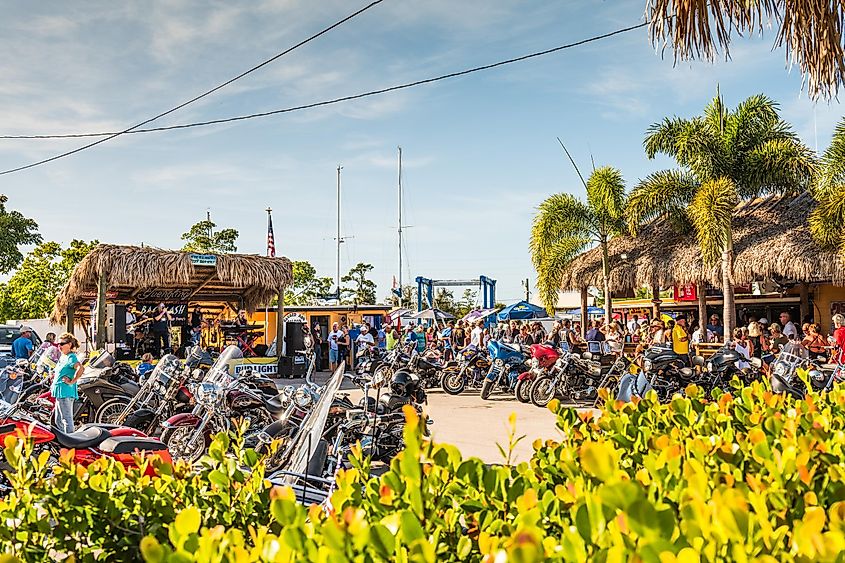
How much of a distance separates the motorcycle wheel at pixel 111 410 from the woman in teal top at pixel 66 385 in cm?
55

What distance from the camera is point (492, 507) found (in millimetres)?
2184

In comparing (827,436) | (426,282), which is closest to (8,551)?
(827,436)

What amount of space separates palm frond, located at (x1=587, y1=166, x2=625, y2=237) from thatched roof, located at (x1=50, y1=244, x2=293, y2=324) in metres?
8.97

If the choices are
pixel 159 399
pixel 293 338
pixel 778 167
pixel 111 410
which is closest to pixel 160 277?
pixel 293 338

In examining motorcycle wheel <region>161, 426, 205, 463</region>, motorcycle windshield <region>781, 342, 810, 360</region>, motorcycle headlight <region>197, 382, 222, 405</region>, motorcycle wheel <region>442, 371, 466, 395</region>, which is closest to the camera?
motorcycle wheel <region>161, 426, 205, 463</region>

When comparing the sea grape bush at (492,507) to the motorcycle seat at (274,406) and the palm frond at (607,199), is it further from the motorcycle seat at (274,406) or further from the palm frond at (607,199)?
the palm frond at (607,199)

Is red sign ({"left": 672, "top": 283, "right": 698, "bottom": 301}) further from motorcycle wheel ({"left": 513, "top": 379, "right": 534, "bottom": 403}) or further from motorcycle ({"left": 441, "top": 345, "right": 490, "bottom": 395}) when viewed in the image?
motorcycle wheel ({"left": 513, "top": 379, "right": 534, "bottom": 403})

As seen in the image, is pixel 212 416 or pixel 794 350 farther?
pixel 794 350

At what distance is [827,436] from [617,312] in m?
33.2

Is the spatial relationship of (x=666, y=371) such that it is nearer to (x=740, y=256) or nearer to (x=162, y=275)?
(x=740, y=256)

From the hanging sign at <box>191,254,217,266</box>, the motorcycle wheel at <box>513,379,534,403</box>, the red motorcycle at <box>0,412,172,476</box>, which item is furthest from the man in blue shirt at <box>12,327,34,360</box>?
the red motorcycle at <box>0,412,172,476</box>

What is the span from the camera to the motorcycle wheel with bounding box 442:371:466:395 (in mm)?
15047

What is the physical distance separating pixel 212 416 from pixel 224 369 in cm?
159

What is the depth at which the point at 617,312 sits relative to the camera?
35406mm
